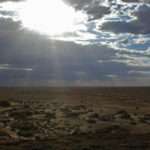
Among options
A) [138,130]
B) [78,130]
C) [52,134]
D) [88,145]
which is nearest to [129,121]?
[138,130]

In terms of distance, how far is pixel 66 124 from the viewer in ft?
155

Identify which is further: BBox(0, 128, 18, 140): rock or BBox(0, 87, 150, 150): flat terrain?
BBox(0, 128, 18, 140): rock

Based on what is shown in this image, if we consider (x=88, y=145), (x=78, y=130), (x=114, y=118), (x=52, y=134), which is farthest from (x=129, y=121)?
(x=88, y=145)

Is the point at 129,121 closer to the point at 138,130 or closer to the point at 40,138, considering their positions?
the point at 138,130

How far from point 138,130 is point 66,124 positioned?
8598mm

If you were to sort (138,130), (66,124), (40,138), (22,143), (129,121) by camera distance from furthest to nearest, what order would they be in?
(129,121)
(66,124)
(138,130)
(40,138)
(22,143)

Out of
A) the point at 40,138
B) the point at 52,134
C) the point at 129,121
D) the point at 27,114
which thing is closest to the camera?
the point at 40,138

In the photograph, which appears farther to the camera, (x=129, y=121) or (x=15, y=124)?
(x=129, y=121)

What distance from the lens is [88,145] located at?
3253 centimetres

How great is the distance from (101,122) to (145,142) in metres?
14.1

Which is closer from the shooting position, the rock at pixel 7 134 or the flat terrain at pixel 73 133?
the flat terrain at pixel 73 133

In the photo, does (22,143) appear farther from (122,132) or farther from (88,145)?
(122,132)

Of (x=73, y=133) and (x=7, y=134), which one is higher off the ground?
(x=7, y=134)

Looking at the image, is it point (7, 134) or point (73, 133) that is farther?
point (73, 133)
